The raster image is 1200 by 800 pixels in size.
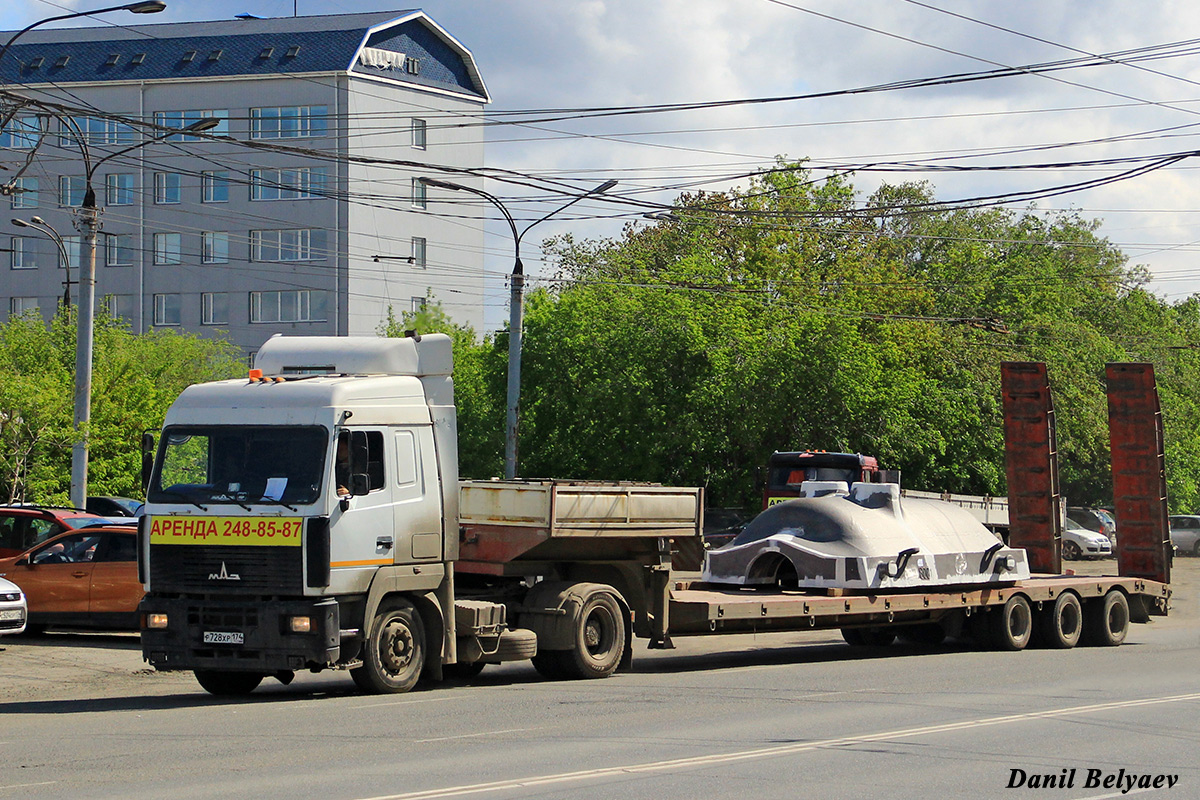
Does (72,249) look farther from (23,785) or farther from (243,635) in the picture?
(23,785)

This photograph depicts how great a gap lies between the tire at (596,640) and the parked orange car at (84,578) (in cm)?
653

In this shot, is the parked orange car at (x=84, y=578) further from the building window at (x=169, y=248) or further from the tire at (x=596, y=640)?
the building window at (x=169, y=248)

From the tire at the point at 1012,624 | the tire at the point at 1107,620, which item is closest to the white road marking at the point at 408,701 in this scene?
the tire at the point at 1012,624

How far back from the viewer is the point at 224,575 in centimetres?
1346

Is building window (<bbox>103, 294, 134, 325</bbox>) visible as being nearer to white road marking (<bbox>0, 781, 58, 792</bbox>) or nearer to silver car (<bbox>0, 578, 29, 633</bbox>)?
silver car (<bbox>0, 578, 29, 633</bbox>)

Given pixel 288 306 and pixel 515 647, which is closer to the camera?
pixel 515 647

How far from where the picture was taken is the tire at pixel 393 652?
14.0 m

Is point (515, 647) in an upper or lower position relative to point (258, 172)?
lower

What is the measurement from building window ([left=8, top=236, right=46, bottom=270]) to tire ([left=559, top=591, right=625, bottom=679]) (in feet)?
232

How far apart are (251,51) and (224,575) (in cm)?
6446

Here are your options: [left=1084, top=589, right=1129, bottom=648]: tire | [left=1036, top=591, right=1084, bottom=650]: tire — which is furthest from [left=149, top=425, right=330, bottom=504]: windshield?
[left=1084, top=589, right=1129, bottom=648]: tire

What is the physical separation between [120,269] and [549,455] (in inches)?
1729

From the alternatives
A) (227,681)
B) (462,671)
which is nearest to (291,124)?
(462,671)

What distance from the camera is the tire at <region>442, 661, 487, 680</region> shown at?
53.2 ft
